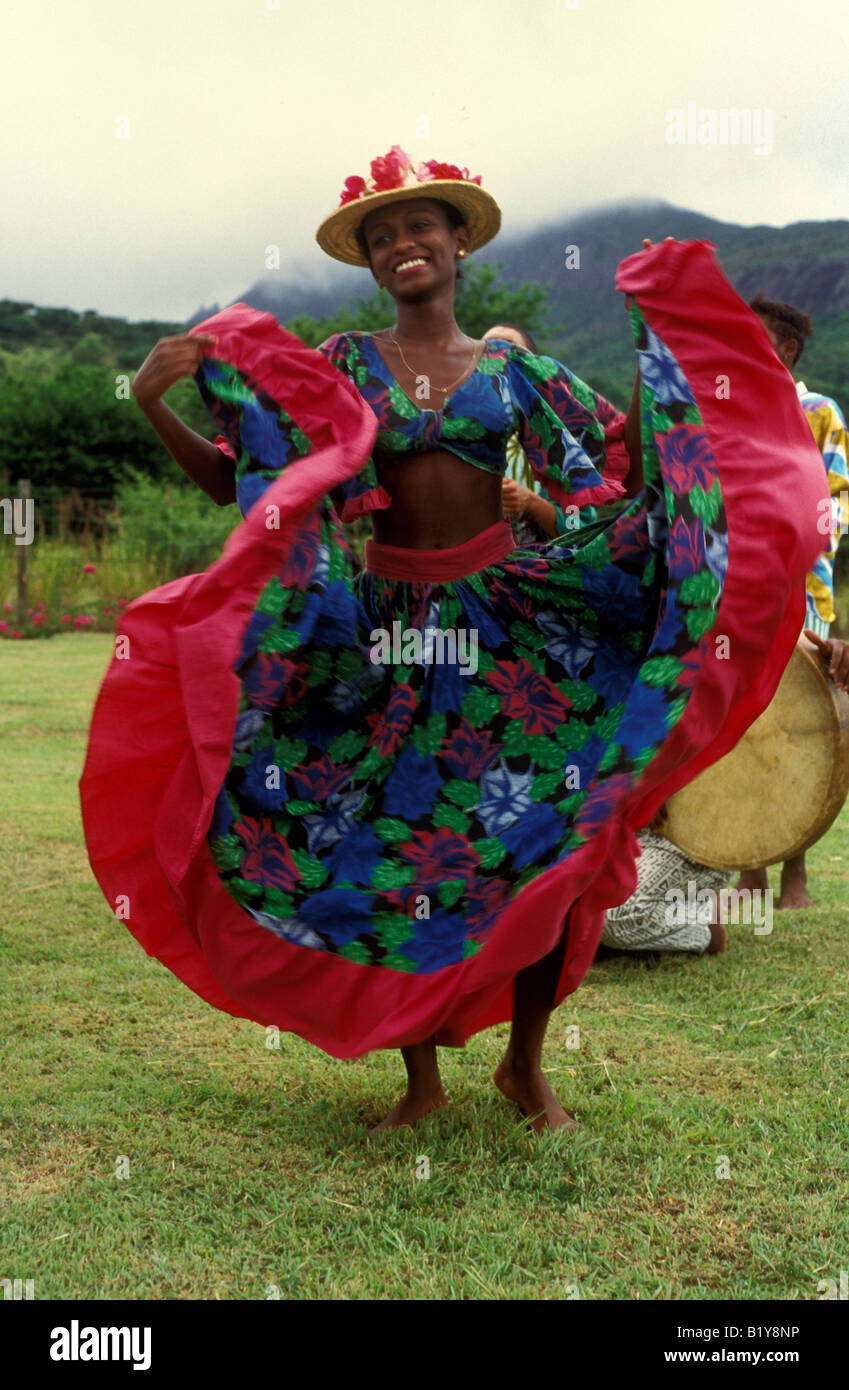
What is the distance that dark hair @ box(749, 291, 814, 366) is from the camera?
5.14m

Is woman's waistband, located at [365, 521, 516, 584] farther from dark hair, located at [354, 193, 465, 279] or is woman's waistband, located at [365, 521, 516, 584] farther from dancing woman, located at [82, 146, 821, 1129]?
dark hair, located at [354, 193, 465, 279]

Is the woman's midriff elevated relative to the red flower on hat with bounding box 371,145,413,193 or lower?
lower

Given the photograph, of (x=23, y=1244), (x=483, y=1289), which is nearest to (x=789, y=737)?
(x=483, y=1289)

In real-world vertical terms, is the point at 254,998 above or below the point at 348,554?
below

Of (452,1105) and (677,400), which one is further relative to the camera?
(452,1105)

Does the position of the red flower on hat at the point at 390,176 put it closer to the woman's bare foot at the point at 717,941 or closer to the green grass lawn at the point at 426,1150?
the green grass lawn at the point at 426,1150

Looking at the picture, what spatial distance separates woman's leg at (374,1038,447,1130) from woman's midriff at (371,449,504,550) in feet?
3.81

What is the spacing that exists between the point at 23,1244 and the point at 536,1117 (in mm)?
1119

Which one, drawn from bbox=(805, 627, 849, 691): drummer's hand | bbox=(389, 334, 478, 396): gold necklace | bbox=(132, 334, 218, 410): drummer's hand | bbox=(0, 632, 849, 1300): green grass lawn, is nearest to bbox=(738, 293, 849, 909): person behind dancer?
bbox=(805, 627, 849, 691): drummer's hand

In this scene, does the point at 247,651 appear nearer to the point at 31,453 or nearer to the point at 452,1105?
the point at 452,1105

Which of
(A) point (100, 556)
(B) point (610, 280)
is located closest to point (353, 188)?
(A) point (100, 556)

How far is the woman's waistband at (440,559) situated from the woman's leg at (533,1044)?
915 millimetres

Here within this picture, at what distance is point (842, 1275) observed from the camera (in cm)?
236

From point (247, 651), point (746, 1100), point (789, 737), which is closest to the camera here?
point (247, 651)
